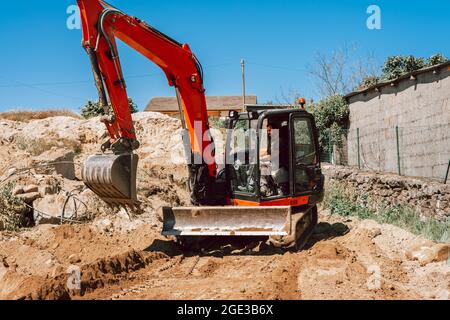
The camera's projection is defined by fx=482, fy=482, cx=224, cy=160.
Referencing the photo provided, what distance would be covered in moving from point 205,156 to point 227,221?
4.01 ft

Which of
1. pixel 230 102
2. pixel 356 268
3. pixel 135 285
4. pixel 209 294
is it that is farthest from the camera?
pixel 230 102

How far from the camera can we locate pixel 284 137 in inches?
313

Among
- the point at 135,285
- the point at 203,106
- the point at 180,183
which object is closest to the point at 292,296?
the point at 135,285

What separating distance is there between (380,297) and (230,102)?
125ft

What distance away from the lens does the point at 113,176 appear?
6492 mm

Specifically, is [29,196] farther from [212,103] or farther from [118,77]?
[212,103]

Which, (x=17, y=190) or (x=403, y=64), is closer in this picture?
(x=17, y=190)

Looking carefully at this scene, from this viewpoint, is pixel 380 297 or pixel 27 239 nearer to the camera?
pixel 380 297

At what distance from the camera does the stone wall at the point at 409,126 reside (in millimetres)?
12188

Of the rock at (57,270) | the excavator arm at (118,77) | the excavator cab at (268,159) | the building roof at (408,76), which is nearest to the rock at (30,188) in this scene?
the excavator arm at (118,77)

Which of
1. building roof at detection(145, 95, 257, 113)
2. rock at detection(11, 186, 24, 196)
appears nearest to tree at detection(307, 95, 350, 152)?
rock at detection(11, 186, 24, 196)

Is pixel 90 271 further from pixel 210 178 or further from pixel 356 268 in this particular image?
pixel 356 268

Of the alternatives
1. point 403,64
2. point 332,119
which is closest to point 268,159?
point 332,119

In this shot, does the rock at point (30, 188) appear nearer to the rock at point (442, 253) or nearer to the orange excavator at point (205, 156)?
the orange excavator at point (205, 156)
